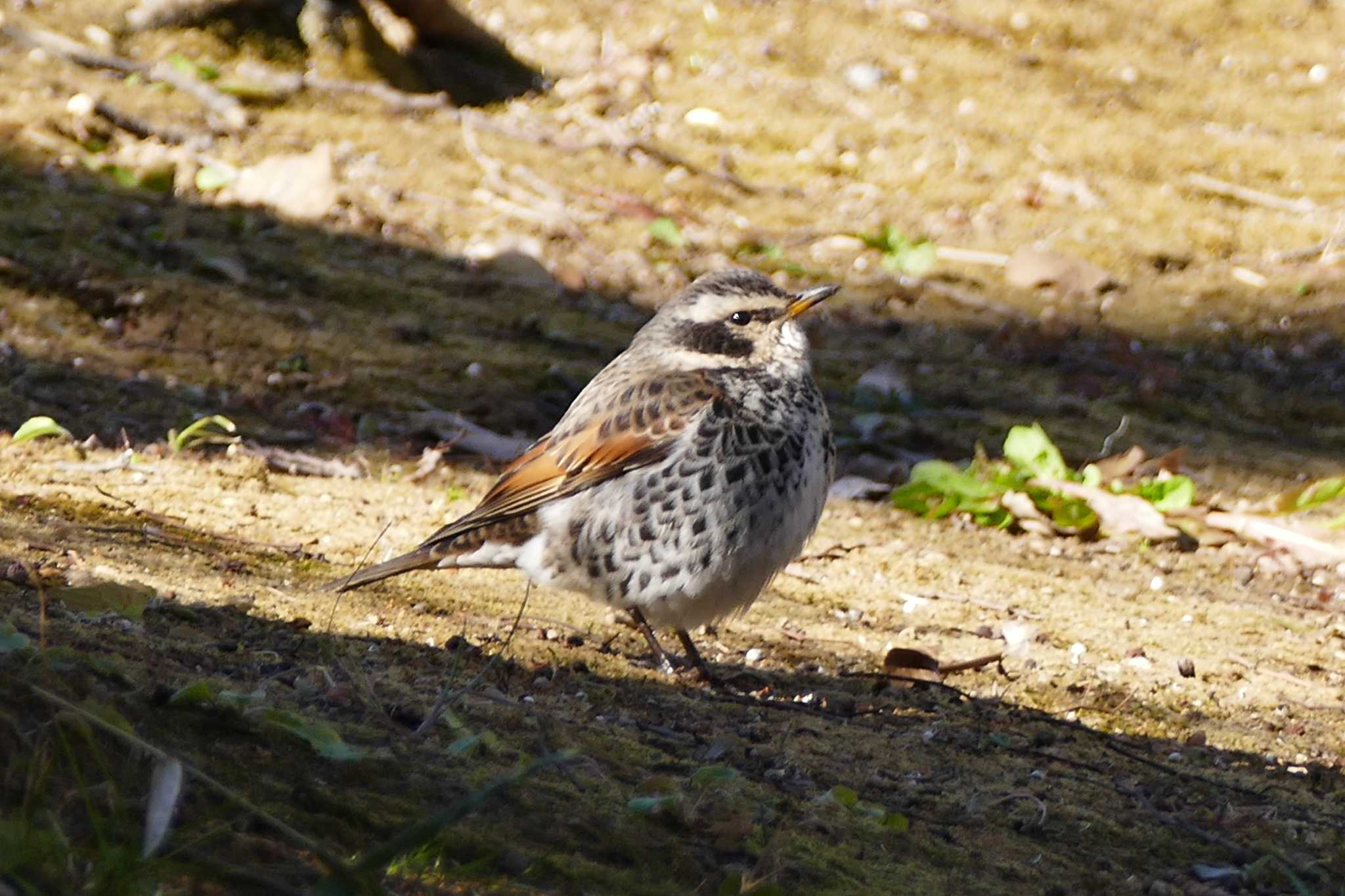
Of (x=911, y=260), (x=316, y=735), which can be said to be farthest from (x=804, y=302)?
(x=911, y=260)

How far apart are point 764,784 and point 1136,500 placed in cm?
381

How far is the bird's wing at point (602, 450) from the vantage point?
481 cm

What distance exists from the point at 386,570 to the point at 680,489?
0.82 m

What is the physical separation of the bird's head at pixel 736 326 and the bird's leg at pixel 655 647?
0.75 meters

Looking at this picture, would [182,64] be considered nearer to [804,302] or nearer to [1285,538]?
[804,302]

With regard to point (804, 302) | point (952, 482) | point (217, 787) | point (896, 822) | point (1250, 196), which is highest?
point (217, 787)

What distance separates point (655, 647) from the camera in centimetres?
488

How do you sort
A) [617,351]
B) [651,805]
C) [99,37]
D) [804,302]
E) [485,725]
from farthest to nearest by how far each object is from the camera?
[99,37] < [617,351] < [804,302] < [485,725] < [651,805]

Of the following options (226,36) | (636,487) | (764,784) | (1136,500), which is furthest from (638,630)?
(226,36)

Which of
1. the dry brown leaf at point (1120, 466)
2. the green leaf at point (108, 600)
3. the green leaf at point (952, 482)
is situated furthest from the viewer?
the dry brown leaf at point (1120, 466)

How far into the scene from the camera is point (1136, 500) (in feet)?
22.6

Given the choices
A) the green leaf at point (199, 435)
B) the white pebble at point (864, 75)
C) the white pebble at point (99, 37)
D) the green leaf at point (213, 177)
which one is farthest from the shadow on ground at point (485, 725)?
the white pebble at point (864, 75)

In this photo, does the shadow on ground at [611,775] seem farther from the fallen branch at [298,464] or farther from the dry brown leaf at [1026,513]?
the dry brown leaf at [1026,513]

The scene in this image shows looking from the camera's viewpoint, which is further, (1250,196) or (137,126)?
(1250,196)
